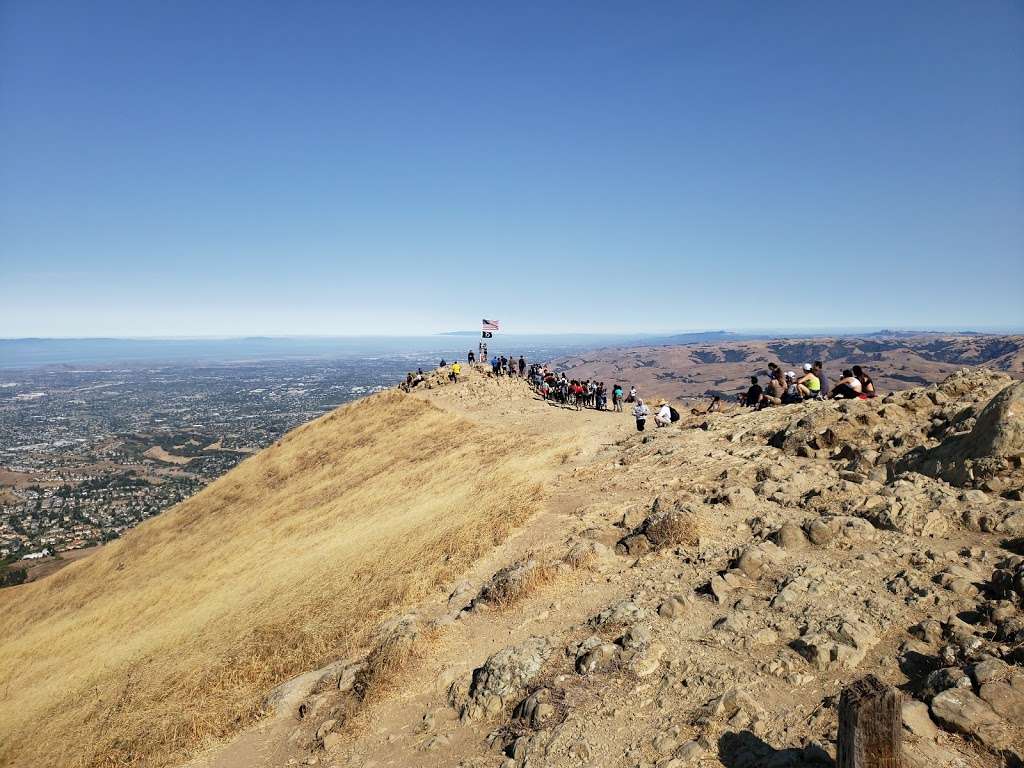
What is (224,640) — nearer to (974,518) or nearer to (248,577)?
(248,577)

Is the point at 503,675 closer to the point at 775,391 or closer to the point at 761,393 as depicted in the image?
the point at 775,391

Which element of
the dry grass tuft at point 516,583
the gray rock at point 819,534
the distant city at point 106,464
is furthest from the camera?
the distant city at point 106,464

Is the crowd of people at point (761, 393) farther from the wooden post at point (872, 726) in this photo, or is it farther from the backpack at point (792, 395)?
the wooden post at point (872, 726)

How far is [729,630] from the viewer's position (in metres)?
7.88

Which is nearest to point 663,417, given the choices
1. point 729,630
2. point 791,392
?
A: point 791,392

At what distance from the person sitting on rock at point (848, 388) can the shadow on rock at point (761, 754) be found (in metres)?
15.2

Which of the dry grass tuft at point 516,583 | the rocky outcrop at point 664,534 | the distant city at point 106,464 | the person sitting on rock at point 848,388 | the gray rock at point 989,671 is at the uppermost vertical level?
the person sitting on rock at point 848,388

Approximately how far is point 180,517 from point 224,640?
2167 cm

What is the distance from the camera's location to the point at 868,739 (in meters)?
4.40

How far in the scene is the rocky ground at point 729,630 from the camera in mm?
6102

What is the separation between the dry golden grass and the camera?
35.2ft

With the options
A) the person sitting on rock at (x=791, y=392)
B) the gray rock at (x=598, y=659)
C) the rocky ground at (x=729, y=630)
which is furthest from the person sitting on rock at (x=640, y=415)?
the gray rock at (x=598, y=659)

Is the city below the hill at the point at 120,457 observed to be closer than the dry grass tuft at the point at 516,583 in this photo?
No

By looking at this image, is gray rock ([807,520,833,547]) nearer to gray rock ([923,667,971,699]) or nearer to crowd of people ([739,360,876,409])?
gray rock ([923,667,971,699])
